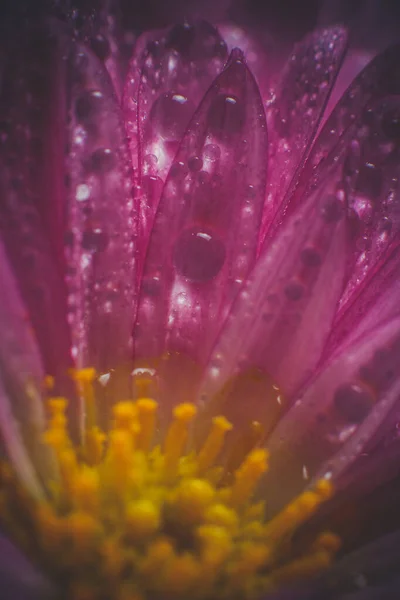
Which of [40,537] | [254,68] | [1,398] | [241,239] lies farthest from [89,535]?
[254,68]

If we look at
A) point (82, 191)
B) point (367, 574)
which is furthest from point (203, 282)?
point (367, 574)

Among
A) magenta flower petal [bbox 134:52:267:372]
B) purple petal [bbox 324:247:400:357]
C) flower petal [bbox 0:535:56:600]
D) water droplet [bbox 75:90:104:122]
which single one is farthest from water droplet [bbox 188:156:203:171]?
flower petal [bbox 0:535:56:600]

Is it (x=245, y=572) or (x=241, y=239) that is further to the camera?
(x=241, y=239)

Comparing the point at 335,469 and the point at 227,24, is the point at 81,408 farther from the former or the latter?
the point at 227,24

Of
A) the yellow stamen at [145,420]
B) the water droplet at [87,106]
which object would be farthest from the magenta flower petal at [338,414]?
the water droplet at [87,106]

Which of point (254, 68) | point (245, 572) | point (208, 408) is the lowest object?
point (245, 572)

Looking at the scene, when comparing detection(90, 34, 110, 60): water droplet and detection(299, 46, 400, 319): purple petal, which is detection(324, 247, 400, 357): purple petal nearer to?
detection(299, 46, 400, 319): purple petal

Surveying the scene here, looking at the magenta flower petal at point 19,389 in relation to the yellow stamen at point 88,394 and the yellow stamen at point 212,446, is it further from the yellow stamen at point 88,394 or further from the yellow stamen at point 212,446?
the yellow stamen at point 212,446
